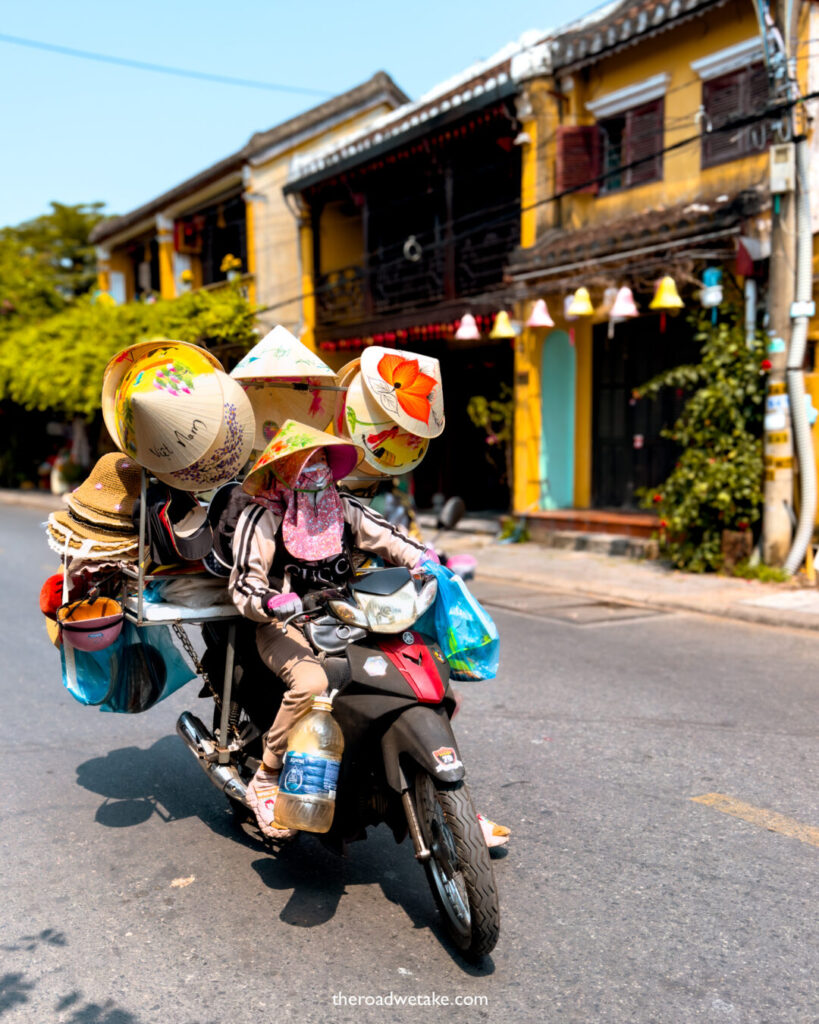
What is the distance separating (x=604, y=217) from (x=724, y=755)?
10.2m

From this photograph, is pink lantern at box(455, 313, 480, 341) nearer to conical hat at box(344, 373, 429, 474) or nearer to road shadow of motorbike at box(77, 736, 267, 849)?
road shadow of motorbike at box(77, 736, 267, 849)

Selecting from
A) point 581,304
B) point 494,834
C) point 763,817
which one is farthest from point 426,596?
point 581,304

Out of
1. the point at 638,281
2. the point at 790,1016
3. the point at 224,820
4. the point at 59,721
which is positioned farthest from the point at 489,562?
the point at 790,1016

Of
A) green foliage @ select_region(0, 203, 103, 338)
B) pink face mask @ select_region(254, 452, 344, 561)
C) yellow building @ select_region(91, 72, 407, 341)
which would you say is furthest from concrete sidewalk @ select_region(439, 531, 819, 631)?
Answer: green foliage @ select_region(0, 203, 103, 338)

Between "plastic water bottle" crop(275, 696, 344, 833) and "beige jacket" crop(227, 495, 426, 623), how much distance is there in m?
0.41

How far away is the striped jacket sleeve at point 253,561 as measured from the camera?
313 cm

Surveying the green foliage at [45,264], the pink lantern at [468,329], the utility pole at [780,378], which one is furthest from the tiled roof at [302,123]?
the utility pole at [780,378]

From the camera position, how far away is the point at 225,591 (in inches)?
141

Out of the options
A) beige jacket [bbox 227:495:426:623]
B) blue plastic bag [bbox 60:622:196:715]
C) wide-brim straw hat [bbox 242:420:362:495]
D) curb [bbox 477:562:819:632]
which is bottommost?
curb [bbox 477:562:819:632]

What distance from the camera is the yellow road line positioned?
3.63 meters

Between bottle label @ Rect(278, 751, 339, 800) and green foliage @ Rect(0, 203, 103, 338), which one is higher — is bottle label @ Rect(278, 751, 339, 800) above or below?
below

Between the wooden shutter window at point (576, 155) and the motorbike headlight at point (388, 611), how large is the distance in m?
11.3

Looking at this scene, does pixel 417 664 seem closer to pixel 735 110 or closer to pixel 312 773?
pixel 312 773

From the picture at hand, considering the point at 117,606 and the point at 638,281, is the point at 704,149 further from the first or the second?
the point at 117,606
